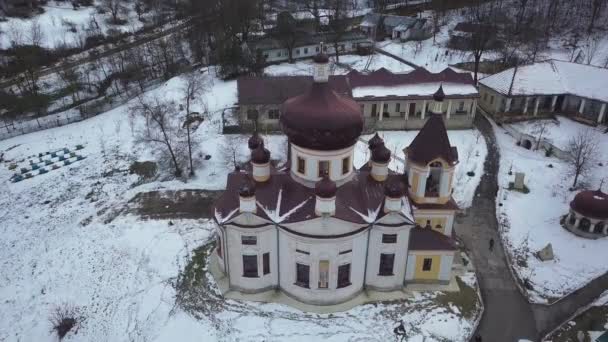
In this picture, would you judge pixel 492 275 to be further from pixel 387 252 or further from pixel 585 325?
pixel 387 252

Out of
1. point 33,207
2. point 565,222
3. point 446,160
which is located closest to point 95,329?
point 33,207

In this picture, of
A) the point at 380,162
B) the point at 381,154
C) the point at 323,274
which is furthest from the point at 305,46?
the point at 323,274

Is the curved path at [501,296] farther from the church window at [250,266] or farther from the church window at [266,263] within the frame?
the church window at [250,266]

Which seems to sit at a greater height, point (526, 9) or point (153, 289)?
point (526, 9)

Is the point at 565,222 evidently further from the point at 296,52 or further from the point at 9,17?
the point at 9,17

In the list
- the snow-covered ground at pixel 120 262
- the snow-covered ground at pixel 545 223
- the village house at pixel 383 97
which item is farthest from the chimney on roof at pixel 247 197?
the village house at pixel 383 97

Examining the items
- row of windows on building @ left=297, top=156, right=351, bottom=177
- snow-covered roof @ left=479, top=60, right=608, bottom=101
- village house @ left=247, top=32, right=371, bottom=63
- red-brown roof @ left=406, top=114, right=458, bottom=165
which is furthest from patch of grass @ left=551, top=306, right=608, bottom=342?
village house @ left=247, top=32, right=371, bottom=63
